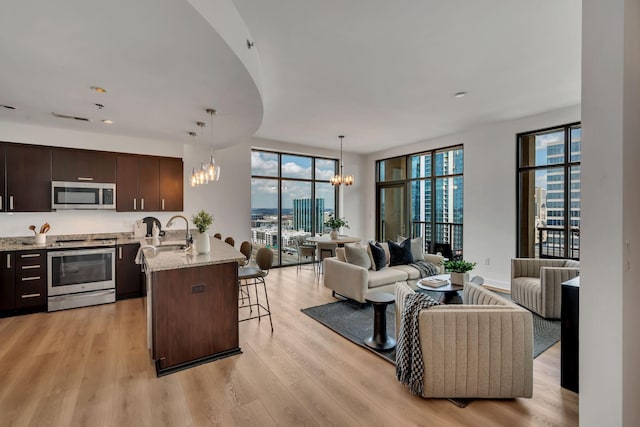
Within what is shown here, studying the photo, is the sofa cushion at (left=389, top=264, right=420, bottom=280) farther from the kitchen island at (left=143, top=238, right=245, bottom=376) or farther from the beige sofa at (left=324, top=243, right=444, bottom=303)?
the kitchen island at (left=143, top=238, right=245, bottom=376)

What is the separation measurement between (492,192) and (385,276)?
8.98 feet

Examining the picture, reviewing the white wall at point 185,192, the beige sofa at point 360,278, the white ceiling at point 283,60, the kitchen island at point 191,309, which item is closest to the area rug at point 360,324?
the beige sofa at point 360,278

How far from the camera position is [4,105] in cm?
321

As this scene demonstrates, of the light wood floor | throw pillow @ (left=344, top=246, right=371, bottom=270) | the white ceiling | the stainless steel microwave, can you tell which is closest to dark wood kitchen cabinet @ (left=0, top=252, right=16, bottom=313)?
the light wood floor

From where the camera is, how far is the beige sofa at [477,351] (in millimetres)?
2145

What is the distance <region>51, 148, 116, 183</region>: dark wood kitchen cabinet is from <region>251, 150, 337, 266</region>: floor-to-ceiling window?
2661mm

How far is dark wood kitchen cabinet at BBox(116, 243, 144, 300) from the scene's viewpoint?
14.8 ft

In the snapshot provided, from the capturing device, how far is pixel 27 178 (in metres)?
4.18

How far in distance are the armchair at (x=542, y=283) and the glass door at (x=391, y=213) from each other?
3.16 meters

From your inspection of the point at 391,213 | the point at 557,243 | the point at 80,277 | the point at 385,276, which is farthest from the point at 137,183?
the point at 557,243

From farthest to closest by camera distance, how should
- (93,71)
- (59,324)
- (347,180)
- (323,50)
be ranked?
(347,180) → (59,324) → (323,50) → (93,71)

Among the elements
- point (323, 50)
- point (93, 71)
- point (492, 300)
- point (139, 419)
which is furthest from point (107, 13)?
point (492, 300)

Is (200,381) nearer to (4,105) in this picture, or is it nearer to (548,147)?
(4,105)

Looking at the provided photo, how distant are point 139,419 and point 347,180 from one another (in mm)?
5182
